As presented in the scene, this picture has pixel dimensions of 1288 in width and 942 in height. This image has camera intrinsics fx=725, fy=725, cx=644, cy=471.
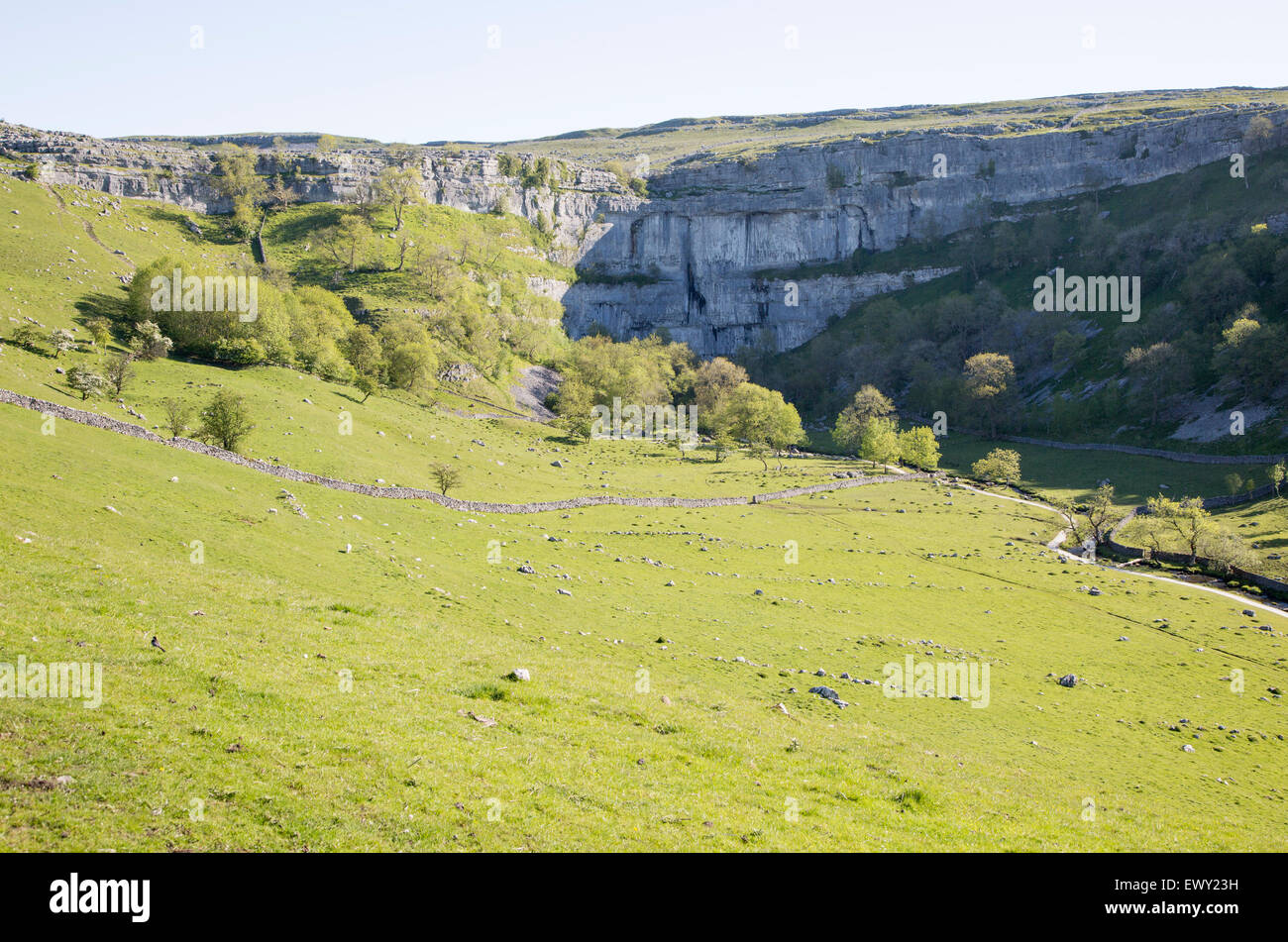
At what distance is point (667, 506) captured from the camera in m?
55.9

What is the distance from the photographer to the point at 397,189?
13200 cm

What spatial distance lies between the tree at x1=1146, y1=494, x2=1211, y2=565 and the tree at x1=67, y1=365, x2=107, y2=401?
7249 cm

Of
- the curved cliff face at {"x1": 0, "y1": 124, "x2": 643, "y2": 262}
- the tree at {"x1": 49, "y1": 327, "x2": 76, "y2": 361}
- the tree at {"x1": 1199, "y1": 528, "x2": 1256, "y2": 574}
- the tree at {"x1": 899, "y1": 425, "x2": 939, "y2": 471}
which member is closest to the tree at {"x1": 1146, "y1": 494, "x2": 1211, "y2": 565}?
the tree at {"x1": 1199, "y1": 528, "x2": 1256, "y2": 574}

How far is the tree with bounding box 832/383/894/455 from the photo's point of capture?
310 ft

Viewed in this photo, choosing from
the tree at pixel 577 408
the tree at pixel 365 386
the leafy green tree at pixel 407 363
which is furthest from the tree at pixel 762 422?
the tree at pixel 365 386

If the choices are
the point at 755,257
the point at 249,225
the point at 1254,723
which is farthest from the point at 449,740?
the point at 755,257

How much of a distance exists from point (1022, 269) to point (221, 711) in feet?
558

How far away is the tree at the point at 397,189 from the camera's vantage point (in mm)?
130750

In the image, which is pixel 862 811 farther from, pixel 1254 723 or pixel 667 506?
pixel 667 506

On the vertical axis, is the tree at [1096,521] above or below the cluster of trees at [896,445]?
below

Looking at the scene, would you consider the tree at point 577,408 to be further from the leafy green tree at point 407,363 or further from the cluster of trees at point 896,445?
the cluster of trees at point 896,445

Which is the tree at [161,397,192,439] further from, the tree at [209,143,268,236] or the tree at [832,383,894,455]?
the tree at [209,143,268,236]

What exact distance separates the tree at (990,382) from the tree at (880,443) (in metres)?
22.6

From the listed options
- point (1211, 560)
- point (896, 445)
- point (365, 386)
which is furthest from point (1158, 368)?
point (365, 386)
